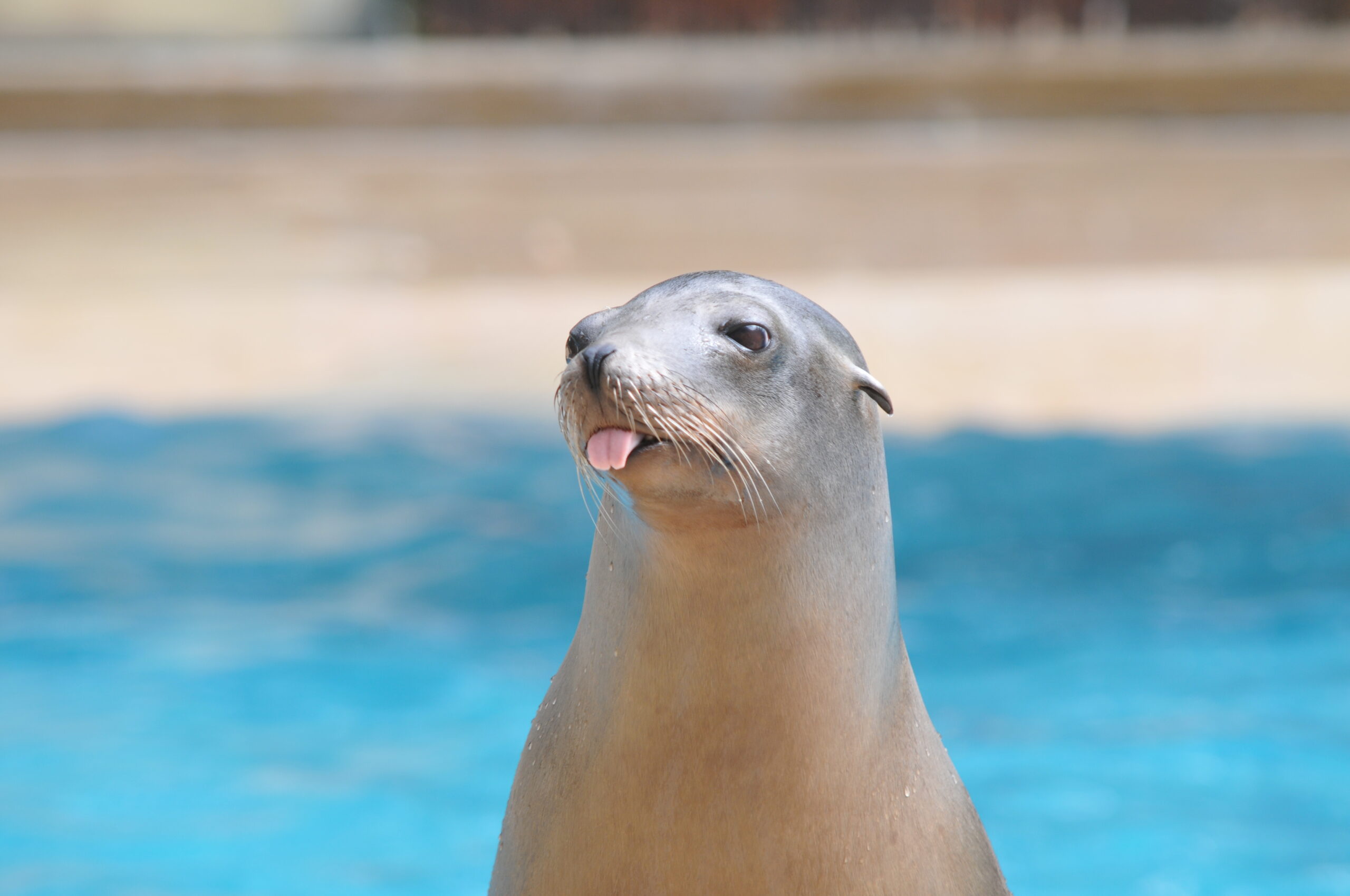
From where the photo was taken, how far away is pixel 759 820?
5.14 ft

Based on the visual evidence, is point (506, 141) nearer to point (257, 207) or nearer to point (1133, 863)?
point (257, 207)

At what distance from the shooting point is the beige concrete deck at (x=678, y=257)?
5.72 metres

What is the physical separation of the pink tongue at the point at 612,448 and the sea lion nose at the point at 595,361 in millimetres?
50

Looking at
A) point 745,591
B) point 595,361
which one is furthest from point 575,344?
point 745,591

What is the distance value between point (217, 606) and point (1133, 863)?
267 cm

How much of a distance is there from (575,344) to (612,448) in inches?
6.8

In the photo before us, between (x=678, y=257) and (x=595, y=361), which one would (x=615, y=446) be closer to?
(x=595, y=361)

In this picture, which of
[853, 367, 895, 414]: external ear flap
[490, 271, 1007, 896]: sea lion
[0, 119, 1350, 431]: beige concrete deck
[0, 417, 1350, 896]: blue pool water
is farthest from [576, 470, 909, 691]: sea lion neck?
[0, 119, 1350, 431]: beige concrete deck

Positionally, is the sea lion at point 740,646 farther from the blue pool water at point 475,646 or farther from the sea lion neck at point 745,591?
the blue pool water at point 475,646

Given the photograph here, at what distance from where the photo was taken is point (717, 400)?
1.49 meters

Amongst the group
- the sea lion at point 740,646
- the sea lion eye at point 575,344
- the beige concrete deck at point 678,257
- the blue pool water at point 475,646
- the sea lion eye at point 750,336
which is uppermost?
the beige concrete deck at point 678,257

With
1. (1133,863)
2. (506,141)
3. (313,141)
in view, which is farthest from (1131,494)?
(313,141)

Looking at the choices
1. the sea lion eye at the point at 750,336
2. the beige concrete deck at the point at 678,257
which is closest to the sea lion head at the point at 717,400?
the sea lion eye at the point at 750,336

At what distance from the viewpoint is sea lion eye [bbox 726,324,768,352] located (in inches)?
61.1
